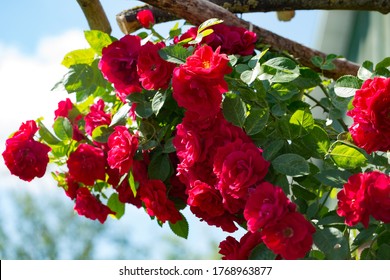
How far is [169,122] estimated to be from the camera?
128 centimetres

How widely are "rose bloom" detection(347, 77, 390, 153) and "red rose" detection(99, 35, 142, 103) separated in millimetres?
412

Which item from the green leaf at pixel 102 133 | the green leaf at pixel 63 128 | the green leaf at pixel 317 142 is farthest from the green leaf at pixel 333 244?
the green leaf at pixel 63 128

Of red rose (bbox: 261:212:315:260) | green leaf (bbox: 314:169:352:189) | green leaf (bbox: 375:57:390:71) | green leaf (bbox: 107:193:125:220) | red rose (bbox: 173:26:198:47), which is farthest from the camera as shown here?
green leaf (bbox: 107:193:125:220)

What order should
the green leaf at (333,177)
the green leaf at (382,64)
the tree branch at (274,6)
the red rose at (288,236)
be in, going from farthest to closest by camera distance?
the tree branch at (274,6), the green leaf at (382,64), the green leaf at (333,177), the red rose at (288,236)

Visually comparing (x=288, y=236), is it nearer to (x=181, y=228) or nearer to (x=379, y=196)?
(x=379, y=196)

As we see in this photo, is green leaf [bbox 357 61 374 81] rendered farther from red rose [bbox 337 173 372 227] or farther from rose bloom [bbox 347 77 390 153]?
red rose [bbox 337 173 372 227]

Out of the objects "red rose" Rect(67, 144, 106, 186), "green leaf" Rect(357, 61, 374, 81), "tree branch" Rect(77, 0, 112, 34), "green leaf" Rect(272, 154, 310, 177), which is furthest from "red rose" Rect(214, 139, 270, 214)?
"tree branch" Rect(77, 0, 112, 34)

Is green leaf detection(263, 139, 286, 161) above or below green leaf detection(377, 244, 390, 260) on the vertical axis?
above

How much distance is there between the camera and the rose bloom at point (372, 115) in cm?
103

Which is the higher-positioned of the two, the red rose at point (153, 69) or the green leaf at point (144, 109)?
the red rose at point (153, 69)

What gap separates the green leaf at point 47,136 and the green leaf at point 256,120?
0.49 metres

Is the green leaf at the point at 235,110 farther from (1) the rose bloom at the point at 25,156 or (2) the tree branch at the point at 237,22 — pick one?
(1) the rose bloom at the point at 25,156

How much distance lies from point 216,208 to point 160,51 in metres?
0.28

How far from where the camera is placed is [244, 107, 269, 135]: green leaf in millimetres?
1106
